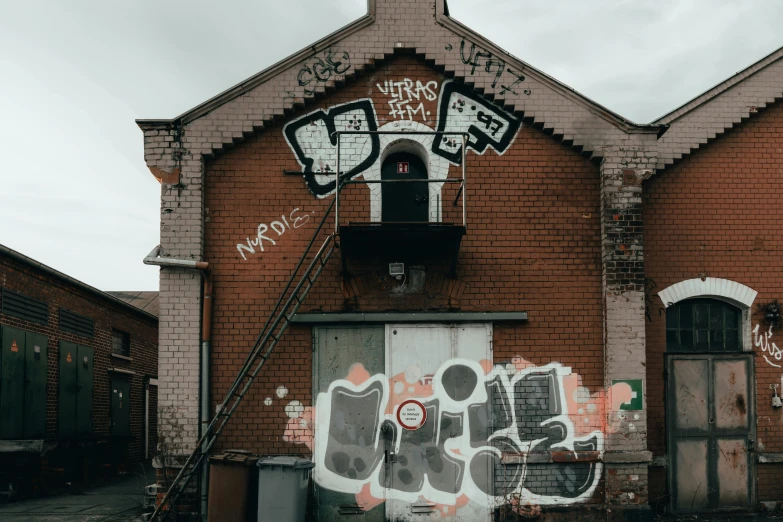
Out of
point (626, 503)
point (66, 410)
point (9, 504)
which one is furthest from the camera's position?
point (66, 410)

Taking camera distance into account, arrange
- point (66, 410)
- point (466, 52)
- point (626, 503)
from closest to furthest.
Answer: point (626, 503)
point (466, 52)
point (66, 410)

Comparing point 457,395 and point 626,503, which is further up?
point 457,395

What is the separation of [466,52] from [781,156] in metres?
5.11

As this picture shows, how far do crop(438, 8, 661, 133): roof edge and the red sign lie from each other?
15.9 feet

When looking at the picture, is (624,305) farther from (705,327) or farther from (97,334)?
(97,334)

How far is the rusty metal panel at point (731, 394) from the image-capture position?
1024 centimetres

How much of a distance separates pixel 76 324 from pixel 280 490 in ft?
31.1

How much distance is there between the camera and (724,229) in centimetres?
1045

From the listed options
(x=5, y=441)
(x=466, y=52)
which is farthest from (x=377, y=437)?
(x=5, y=441)

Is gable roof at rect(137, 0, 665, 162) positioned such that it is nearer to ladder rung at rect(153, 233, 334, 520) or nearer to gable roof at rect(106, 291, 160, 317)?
ladder rung at rect(153, 233, 334, 520)

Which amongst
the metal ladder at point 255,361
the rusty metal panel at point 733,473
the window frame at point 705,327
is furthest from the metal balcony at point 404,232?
the rusty metal panel at point 733,473

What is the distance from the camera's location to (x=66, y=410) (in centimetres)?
1497

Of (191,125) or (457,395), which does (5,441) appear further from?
(457,395)

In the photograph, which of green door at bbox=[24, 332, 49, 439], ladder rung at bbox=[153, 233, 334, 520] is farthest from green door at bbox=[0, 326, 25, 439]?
ladder rung at bbox=[153, 233, 334, 520]
